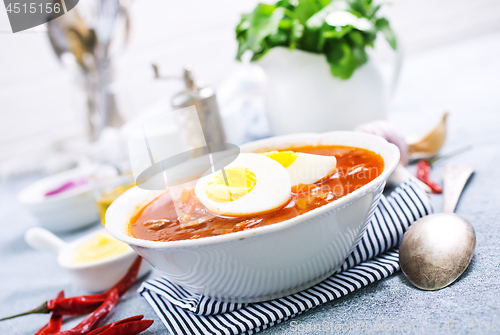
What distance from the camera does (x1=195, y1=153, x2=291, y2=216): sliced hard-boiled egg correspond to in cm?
69

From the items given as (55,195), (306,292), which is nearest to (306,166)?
(306,292)

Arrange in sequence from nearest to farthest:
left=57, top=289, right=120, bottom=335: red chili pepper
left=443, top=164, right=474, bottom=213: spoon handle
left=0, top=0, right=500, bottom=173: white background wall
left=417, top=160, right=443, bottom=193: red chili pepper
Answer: left=57, top=289, right=120, bottom=335: red chili pepper, left=443, top=164, right=474, bottom=213: spoon handle, left=417, top=160, right=443, bottom=193: red chili pepper, left=0, top=0, right=500, bottom=173: white background wall

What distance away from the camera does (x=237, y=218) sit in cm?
70

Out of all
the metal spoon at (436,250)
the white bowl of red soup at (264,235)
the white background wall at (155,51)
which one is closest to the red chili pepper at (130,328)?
the white bowl of red soup at (264,235)

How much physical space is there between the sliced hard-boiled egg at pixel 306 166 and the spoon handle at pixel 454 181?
342mm

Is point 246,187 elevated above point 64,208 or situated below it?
above

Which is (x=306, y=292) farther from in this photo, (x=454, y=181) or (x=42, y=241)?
(x=42, y=241)

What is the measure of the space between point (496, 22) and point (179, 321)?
419 cm

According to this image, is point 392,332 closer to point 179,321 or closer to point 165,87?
point 179,321

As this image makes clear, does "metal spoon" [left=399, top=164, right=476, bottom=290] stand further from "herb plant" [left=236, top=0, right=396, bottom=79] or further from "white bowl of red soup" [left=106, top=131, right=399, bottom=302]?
"herb plant" [left=236, top=0, right=396, bottom=79]

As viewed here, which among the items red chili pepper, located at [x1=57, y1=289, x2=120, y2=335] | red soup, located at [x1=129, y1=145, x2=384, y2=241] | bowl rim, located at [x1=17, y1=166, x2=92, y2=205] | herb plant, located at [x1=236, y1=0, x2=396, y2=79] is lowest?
red chili pepper, located at [x1=57, y1=289, x2=120, y2=335]

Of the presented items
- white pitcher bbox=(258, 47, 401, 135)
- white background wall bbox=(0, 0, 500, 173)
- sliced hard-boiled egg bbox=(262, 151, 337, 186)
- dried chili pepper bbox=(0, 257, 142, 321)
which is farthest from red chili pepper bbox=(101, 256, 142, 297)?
white background wall bbox=(0, 0, 500, 173)

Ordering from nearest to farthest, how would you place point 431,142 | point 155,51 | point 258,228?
point 258,228 → point 431,142 → point 155,51

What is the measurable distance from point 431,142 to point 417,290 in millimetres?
726
